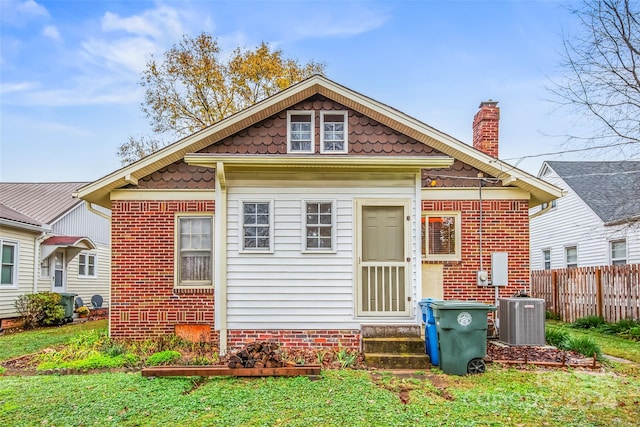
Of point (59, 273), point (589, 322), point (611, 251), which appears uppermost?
point (611, 251)

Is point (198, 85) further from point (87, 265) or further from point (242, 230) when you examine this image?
point (242, 230)

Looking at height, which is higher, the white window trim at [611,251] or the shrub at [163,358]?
the white window trim at [611,251]

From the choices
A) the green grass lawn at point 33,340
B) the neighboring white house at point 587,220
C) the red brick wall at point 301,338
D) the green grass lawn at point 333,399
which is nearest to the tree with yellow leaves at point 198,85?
the green grass lawn at point 33,340

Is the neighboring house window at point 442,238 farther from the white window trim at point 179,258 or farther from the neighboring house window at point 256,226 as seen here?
the white window trim at point 179,258

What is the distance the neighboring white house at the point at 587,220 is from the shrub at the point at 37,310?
15026mm

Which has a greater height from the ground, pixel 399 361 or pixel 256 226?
pixel 256 226

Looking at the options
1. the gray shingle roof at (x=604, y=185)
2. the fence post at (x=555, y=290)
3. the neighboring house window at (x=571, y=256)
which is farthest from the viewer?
the neighboring house window at (x=571, y=256)

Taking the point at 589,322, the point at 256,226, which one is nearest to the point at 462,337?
the point at 256,226

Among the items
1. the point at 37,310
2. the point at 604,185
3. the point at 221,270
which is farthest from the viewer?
the point at 604,185

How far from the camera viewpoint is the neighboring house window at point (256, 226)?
864 centimetres

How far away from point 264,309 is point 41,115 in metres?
13.5

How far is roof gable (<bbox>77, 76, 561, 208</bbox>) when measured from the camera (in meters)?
9.52

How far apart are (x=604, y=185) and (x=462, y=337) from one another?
1414 centimetres

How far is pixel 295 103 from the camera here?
9.75 meters
